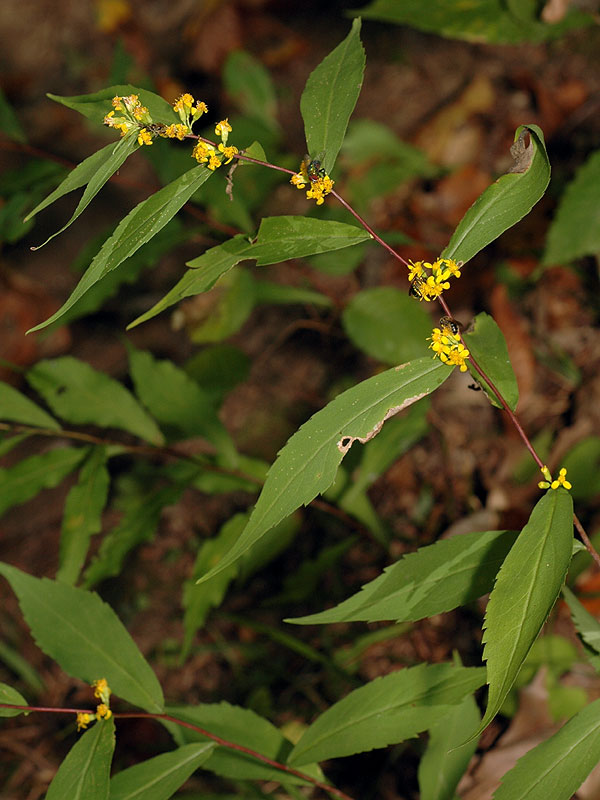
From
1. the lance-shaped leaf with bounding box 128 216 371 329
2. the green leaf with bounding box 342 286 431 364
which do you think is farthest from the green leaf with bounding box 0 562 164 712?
the green leaf with bounding box 342 286 431 364

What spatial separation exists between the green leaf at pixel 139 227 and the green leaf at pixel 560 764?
1.14 metres

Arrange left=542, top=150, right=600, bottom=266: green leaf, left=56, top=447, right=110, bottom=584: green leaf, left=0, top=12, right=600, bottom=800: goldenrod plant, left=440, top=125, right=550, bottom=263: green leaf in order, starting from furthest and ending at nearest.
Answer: left=542, top=150, right=600, bottom=266: green leaf
left=56, top=447, right=110, bottom=584: green leaf
left=440, top=125, right=550, bottom=263: green leaf
left=0, top=12, right=600, bottom=800: goldenrod plant

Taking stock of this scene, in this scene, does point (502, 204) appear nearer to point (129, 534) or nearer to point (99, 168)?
point (99, 168)

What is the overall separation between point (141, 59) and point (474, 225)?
16.2 ft

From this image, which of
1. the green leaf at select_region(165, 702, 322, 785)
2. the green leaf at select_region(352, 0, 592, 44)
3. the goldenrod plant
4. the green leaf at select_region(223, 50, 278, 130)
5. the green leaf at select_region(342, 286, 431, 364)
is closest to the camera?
the goldenrod plant

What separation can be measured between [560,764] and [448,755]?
470mm

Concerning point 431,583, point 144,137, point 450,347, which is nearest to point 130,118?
point 144,137

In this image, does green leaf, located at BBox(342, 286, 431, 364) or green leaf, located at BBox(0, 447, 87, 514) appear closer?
green leaf, located at BBox(0, 447, 87, 514)

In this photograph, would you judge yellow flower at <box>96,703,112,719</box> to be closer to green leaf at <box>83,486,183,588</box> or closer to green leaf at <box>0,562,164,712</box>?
green leaf at <box>0,562,164,712</box>

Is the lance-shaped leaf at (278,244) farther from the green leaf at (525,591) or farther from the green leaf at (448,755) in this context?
the green leaf at (448,755)

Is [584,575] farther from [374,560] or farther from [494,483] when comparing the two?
[374,560]

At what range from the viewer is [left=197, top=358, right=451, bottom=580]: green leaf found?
1173 mm

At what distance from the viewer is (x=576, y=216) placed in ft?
7.81

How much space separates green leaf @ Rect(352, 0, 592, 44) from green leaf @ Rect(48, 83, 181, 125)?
1.52 m
